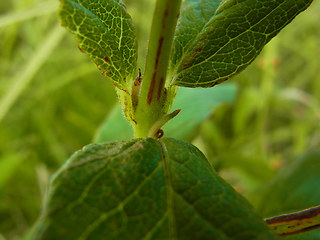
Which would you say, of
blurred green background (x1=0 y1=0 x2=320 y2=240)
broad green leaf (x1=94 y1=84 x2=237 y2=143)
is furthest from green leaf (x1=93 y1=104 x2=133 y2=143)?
blurred green background (x1=0 y1=0 x2=320 y2=240)

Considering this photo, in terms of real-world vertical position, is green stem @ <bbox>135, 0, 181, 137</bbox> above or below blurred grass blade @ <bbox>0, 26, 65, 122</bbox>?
below

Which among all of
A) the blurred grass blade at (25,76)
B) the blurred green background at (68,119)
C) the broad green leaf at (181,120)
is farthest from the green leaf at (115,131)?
the blurred grass blade at (25,76)

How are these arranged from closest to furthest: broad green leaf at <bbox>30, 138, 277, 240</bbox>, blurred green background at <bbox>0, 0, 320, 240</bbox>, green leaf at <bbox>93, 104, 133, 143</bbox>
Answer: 1. broad green leaf at <bbox>30, 138, 277, 240</bbox>
2. green leaf at <bbox>93, 104, 133, 143</bbox>
3. blurred green background at <bbox>0, 0, 320, 240</bbox>

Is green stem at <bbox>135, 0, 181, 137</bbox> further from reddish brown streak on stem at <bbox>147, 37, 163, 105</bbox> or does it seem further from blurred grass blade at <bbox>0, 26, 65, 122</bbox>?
blurred grass blade at <bbox>0, 26, 65, 122</bbox>

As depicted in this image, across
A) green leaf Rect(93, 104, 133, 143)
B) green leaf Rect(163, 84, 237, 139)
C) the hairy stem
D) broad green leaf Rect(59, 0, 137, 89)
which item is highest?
broad green leaf Rect(59, 0, 137, 89)

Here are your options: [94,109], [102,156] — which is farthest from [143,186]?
[94,109]

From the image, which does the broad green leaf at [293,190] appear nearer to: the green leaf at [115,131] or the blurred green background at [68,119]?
the blurred green background at [68,119]

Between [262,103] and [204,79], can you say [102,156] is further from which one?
[262,103]
